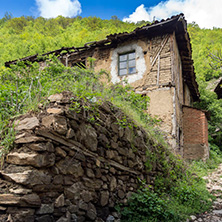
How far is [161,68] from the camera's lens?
9.07 metres

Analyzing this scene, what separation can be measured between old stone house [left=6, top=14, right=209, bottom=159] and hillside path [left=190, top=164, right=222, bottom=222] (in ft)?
5.24

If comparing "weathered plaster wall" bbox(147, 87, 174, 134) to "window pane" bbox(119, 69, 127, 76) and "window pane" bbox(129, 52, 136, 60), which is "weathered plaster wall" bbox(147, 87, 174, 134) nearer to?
"window pane" bbox(119, 69, 127, 76)

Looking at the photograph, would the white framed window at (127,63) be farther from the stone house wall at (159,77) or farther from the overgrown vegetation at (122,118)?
the overgrown vegetation at (122,118)

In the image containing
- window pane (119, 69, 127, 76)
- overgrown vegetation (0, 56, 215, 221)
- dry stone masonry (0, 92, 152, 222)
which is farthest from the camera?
window pane (119, 69, 127, 76)

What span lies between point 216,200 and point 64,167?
520 cm

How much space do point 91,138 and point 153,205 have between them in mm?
2066

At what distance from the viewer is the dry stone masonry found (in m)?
2.19

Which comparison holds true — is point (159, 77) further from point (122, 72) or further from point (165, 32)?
point (165, 32)

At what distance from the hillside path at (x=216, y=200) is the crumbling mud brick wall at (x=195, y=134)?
46.6 inches

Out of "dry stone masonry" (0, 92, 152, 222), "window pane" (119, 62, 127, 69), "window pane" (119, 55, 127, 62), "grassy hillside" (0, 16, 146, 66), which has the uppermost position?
"grassy hillside" (0, 16, 146, 66)

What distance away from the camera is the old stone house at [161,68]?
868cm

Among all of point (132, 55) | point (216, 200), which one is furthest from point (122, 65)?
point (216, 200)

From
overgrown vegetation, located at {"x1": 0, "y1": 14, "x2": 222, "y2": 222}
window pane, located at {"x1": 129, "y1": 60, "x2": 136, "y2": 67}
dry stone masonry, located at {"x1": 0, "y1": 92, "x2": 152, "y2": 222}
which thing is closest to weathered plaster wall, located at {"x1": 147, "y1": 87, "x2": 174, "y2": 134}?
overgrown vegetation, located at {"x1": 0, "y1": 14, "x2": 222, "y2": 222}

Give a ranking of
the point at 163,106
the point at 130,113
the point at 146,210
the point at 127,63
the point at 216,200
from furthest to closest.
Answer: the point at 127,63 → the point at 163,106 → the point at 216,200 → the point at 130,113 → the point at 146,210
